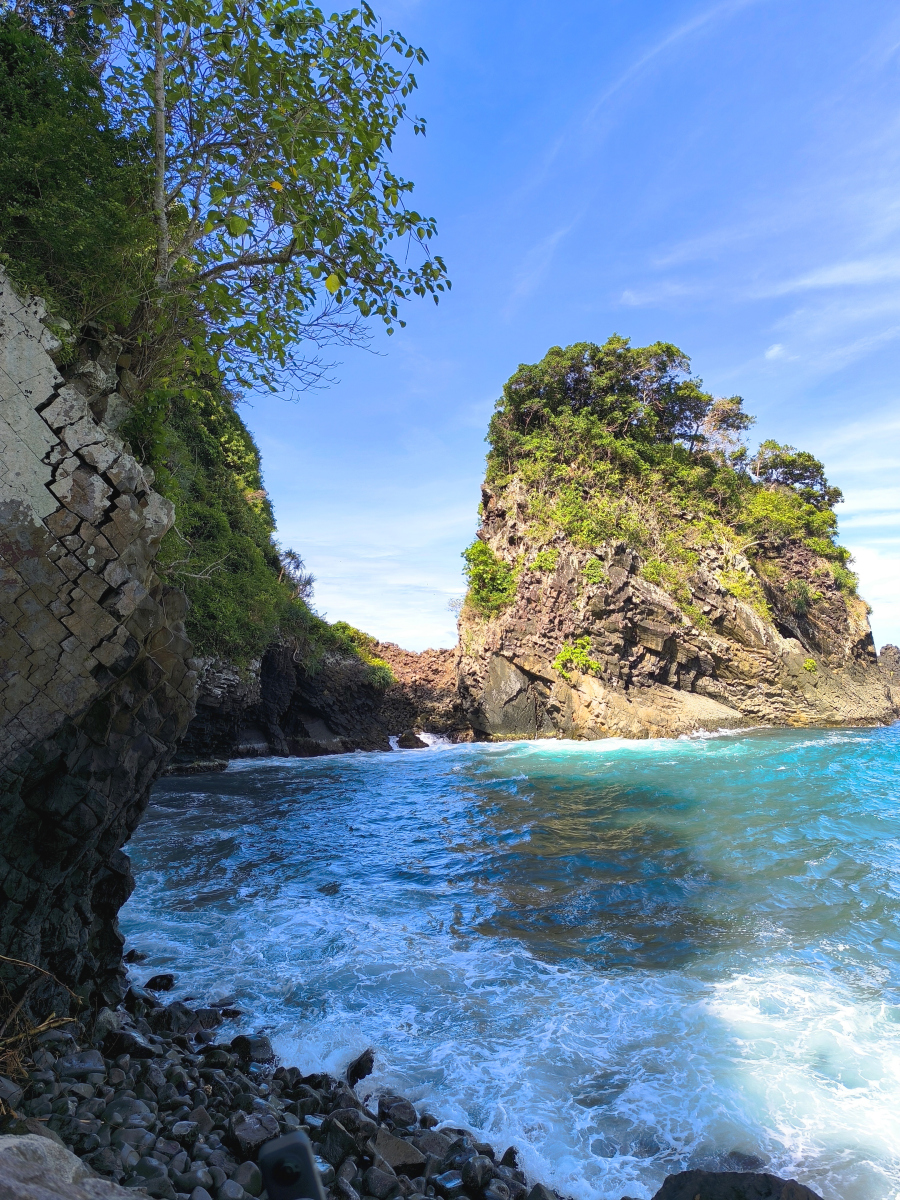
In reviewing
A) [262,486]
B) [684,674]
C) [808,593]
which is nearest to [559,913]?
[684,674]

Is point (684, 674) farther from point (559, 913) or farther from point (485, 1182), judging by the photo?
point (485, 1182)

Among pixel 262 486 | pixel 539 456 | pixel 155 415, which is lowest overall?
pixel 155 415

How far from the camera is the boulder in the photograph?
1.59m

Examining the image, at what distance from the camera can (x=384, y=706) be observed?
26.8 m

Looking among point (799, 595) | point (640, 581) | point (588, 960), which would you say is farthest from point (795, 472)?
point (588, 960)

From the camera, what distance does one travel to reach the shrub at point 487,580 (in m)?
26.5

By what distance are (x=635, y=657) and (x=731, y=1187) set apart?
21422mm

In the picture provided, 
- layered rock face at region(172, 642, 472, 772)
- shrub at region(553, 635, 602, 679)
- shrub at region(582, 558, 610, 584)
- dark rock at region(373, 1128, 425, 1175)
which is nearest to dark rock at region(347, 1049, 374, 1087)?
dark rock at region(373, 1128, 425, 1175)

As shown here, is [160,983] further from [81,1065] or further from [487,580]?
[487,580]

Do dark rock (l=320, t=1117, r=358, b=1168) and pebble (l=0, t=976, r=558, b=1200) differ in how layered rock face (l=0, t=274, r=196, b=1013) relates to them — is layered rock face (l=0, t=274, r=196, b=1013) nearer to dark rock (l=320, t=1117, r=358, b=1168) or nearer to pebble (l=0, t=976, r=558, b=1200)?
pebble (l=0, t=976, r=558, b=1200)

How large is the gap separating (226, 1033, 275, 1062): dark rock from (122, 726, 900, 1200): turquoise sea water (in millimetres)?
199

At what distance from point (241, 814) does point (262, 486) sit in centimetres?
1548

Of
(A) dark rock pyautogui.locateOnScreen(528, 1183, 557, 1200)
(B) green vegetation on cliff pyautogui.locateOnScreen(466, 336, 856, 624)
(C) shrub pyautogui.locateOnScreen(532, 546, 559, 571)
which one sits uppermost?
(B) green vegetation on cliff pyautogui.locateOnScreen(466, 336, 856, 624)

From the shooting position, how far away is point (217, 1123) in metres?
3.70
